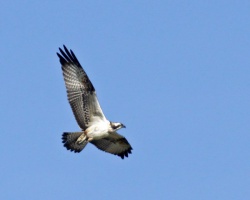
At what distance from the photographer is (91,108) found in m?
21.6

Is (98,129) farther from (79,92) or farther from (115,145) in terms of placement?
(115,145)

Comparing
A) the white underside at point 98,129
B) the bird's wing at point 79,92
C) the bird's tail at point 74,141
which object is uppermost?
the bird's wing at point 79,92

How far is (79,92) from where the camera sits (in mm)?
21734

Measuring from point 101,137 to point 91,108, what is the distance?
0.87m

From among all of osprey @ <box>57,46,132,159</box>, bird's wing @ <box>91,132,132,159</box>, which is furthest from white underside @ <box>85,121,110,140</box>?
bird's wing @ <box>91,132,132,159</box>

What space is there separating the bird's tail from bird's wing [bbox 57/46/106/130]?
0.82ft

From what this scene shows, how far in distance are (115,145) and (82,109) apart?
6.86 feet

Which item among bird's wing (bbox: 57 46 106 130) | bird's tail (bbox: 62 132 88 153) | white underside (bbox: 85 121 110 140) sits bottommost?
bird's tail (bbox: 62 132 88 153)

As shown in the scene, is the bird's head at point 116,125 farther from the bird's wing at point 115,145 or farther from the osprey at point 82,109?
the bird's wing at point 115,145

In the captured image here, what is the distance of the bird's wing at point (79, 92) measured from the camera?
2158 cm

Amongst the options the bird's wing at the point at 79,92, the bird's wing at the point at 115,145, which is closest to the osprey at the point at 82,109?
the bird's wing at the point at 79,92

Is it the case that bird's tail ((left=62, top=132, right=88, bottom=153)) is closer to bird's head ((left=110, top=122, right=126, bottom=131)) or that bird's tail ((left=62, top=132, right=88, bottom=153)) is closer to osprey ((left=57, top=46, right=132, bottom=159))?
osprey ((left=57, top=46, right=132, bottom=159))

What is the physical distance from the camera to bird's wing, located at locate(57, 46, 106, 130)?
21.6 m

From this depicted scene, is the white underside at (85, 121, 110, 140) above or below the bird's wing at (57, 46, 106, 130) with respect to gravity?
below
